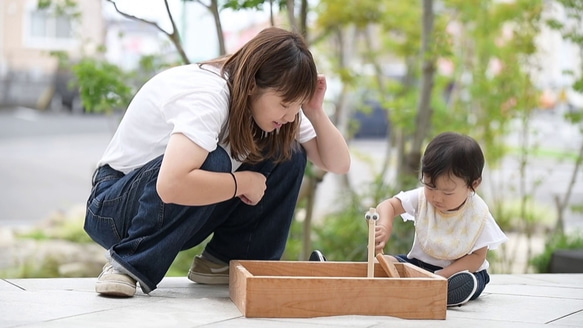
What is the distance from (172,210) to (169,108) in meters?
0.30

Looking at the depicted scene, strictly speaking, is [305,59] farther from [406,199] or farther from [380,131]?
[380,131]

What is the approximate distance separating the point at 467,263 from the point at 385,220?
30 cm

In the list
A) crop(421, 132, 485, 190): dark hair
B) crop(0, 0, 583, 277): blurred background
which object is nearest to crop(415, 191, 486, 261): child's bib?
crop(421, 132, 485, 190): dark hair

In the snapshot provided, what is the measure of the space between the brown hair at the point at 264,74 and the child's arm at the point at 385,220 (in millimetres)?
515

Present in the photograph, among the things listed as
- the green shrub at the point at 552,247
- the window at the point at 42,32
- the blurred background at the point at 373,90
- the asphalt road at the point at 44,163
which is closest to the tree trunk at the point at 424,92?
the blurred background at the point at 373,90

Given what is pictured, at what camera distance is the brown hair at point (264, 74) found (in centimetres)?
251

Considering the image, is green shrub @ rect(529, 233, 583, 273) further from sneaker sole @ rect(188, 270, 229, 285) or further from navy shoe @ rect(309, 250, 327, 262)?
sneaker sole @ rect(188, 270, 229, 285)

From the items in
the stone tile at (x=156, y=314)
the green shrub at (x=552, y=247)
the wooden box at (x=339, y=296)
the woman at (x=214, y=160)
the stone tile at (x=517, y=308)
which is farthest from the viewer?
the green shrub at (x=552, y=247)

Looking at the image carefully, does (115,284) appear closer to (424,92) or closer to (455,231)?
(455,231)

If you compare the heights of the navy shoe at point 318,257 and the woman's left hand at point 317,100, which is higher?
the woman's left hand at point 317,100

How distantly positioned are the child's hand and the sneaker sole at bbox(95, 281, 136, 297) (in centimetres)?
78

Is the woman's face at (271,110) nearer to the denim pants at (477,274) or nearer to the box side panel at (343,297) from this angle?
the box side panel at (343,297)

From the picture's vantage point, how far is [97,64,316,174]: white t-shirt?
2.44 meters

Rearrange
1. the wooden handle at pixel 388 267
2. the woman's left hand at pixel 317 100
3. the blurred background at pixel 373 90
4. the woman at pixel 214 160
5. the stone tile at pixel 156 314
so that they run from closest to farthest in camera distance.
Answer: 1. the stone tile at pixel 156 314
2. the woman at pixel 214 160
3. the wooden handle at pixel 388 267
4. the woman's left hand at pixel 317 100
5. the blurred background at pixel 373 90
